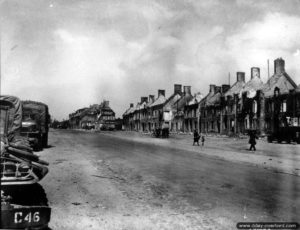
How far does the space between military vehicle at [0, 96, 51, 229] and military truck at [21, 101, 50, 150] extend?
13.8 m

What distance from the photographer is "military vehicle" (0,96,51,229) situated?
13.9ft

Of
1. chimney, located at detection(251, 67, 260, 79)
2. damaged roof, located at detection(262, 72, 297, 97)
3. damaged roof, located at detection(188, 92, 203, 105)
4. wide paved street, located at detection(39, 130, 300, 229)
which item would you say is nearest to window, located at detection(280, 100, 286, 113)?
damaged roof, located at detection(262, 72, 297, 97)

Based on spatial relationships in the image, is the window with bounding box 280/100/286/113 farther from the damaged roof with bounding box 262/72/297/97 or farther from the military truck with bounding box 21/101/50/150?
the military truck with bounding box 21/101/50/150

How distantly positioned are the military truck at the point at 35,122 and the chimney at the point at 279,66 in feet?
135

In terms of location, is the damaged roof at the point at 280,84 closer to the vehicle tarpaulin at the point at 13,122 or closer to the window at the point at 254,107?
the window at the point at 254,107

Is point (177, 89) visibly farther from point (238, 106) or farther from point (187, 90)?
point (238, 106)

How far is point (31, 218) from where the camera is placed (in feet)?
14.0

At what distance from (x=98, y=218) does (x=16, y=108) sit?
3180 millimetres

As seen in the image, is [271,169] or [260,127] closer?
[271,169]

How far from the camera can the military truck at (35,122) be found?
21.0 metres

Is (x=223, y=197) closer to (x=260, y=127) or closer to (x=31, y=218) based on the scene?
(x=31, y=218)

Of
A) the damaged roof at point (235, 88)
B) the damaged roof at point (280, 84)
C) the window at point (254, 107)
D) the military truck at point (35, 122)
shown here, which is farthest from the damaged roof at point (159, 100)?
the military truck at point (35, 122)

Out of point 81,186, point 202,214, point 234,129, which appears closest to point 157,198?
point 202,214

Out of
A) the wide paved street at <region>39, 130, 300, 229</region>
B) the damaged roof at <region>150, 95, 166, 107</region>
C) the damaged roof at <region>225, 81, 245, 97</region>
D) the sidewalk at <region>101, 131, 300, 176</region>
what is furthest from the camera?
the damaged roof at <region>150, 95, 166, 107</region>
